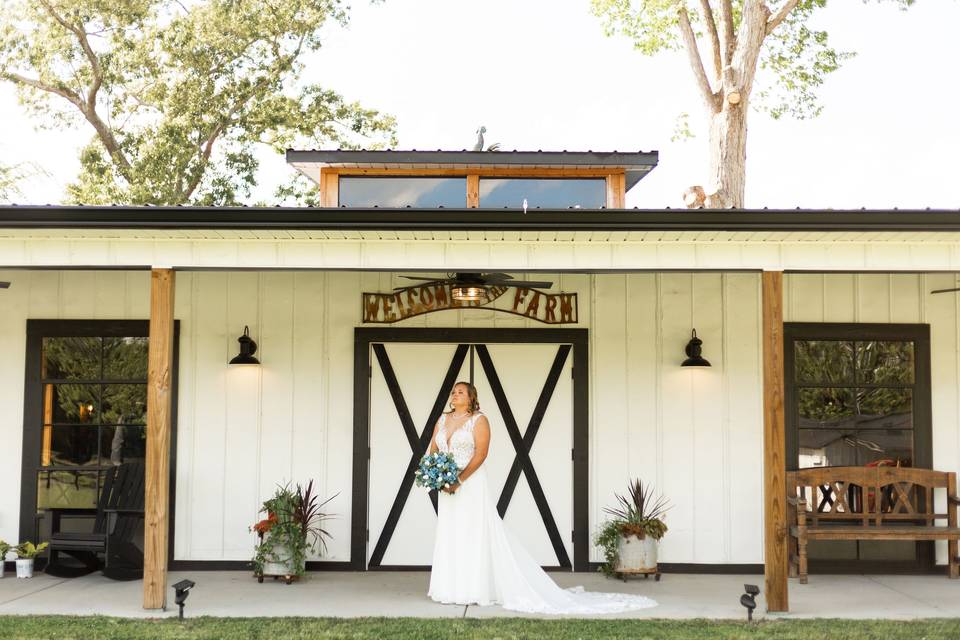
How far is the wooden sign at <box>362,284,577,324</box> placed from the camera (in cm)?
917

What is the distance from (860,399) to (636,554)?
2513mm

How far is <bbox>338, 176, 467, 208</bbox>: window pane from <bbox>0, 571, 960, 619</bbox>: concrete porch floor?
15.3ft

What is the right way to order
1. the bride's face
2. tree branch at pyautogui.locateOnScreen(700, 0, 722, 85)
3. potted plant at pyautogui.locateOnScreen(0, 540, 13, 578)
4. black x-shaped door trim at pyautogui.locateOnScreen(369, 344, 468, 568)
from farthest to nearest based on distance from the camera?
1. tree branch at pyautogui.locateOnScreen(700, 0, 722, 85)
2. black x-shaped door trim at pyautogui.locateOnScreen(369, 344, 468, 568)
3. potted plant at pyautogui.locateOnScreen(0, 540, 13, 578)
4. the bride's face

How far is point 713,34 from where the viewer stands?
17.8m

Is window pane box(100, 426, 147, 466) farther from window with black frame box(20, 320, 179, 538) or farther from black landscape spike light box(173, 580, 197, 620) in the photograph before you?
black landscape spike light box(173, 580, 197, 620)

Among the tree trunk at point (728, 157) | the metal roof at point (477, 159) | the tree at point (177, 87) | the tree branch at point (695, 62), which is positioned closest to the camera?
the metal roof at point (477, 159)

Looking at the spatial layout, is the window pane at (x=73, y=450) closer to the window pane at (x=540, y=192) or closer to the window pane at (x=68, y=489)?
the window pane at (x=68, y=489)

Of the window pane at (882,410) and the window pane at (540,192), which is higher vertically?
the window pane at (540,192)

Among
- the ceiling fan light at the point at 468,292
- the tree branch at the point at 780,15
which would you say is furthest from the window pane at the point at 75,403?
the tree branch at the point at 780,15

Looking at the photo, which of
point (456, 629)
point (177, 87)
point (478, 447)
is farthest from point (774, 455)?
point (177, 87)

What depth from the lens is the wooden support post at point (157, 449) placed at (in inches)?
281

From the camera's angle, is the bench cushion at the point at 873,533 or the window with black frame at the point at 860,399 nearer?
the bench cushion at the point at 873,533

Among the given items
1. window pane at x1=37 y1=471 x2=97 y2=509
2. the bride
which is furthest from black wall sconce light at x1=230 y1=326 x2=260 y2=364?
the bride

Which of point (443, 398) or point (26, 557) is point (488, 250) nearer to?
point (443, 398)
